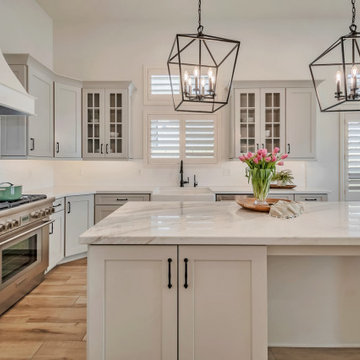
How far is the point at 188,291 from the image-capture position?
1501mm

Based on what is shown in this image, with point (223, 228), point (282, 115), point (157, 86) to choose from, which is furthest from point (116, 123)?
point (223, 228)

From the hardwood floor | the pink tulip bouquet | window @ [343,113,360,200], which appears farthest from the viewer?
window @ [343,113,360,200]

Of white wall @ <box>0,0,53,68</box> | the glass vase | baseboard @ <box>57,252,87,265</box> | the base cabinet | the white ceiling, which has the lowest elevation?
baseboard @ <box>57,252,87,265</box>

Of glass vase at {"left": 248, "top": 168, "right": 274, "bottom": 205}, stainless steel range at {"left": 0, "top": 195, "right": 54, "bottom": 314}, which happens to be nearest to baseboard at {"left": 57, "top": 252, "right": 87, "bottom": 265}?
stainless steel range at {"left": 0, "top": 195, "right": 54, "bottom": 314}

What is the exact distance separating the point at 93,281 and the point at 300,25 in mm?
4916

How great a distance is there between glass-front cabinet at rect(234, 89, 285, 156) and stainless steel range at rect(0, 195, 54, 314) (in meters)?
2.69

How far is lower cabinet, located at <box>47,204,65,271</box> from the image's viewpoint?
3.42 m

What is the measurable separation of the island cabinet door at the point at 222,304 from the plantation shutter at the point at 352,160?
12.7 ft

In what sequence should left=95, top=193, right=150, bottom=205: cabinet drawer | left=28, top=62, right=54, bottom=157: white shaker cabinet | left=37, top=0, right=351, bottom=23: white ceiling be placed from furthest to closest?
left=37, top=0, right=351, bottom=23: white ceiling, left=95, top=193, right=150, bottom=205: cabinet drawer, left=28, top=62, right=54, bottom=157: white shaker cabinet

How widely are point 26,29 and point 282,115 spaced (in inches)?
146

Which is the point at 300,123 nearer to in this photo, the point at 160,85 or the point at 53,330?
the point at 160,85

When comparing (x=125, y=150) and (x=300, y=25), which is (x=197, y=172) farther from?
(x=300, y=25)

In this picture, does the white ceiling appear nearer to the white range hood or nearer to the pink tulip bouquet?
the white range hood

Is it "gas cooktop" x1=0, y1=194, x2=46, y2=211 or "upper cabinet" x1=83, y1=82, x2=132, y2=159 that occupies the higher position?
"upper cabinet" x1=83, y1=82, x2=132, y2=159
